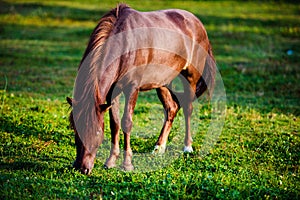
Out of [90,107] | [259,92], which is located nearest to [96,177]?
[90,107]

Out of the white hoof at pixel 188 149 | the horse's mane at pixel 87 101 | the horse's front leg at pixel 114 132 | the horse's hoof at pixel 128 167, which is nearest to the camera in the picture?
the horse's mane at pixel 87 101

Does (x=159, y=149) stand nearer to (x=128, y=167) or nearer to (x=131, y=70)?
(x=128, y=167)

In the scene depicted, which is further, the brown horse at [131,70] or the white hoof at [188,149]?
the white hoof at [188,149]

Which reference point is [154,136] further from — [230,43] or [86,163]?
[230,43]

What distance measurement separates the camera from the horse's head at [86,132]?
5.67m

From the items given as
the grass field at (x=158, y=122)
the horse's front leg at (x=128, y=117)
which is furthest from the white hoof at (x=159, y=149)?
the horse's front leg at (x=128, y=117)

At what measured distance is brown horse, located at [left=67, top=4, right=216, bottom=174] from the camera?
5.77m

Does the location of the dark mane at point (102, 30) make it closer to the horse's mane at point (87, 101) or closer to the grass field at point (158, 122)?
the horse's mane at point (87, 101)

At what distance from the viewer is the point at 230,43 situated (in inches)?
724

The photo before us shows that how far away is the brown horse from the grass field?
24.0 inches

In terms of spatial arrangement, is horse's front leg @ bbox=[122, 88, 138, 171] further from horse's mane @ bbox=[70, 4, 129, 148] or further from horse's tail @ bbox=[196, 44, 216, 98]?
horse's tail @ bbox=[196, 44, 216, 98]

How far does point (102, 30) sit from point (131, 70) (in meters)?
0.78

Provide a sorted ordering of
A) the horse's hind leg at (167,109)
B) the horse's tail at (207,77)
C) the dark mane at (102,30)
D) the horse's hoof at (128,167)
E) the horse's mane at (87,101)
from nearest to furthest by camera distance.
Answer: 1. the horse's mane at (87,101)
2. the dark mane at (102,30)
3. the horse's hoof at (128,167)
4. the horse's hind leg at (167,109)
5. the horse's tail at (207,77)

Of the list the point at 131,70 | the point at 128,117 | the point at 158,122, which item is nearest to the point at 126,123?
the point at 128,117
